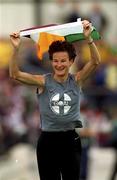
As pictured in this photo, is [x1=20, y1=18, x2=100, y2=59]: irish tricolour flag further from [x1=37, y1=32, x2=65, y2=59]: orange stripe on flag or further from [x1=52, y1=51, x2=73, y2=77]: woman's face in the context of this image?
[x1=52, y1=51, x2=73, y2=77]: woman's face

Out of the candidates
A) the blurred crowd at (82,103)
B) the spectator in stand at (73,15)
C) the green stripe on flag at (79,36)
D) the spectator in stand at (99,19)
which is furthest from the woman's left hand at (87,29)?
the spectator in stand at (99,19)

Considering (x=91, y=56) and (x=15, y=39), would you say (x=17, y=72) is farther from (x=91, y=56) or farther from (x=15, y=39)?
(x=91, y=56)

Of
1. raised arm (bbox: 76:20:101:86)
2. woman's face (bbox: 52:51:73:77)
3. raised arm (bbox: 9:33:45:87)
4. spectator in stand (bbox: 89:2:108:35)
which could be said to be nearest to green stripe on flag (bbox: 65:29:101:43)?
raised arm (bbox: 76:20:101:86)

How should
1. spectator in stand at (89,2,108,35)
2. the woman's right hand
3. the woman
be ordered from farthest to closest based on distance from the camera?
spectator in stand at (89,2,108,35)
the woman
the woman's right hand

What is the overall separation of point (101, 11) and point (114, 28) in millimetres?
739

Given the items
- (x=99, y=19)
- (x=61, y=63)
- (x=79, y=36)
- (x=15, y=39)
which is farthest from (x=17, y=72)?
(x=99, y=19)

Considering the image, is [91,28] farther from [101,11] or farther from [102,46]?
[101,11]

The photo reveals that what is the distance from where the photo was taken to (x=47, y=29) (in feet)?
31.2

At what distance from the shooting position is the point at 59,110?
30.9 ft

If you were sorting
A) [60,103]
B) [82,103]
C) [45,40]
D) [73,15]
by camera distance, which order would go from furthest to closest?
[73,15] < [82,103] < [45,40] < [60,103]

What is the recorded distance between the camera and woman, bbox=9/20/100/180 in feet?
30.9

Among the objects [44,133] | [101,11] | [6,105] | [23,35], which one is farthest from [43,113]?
[101,11]

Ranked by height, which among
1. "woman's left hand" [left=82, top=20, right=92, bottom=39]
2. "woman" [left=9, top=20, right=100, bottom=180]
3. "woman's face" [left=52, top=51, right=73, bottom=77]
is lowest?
"woman" [left=9, top=20, right=100, bottom=180]

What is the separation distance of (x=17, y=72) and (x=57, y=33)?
0.59m
